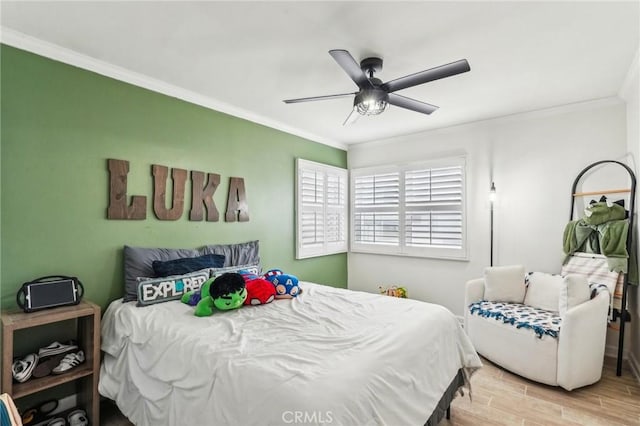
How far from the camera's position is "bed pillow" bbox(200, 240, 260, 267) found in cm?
311

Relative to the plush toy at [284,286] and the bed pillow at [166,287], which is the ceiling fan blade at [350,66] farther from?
the bed pillow at [166,287]

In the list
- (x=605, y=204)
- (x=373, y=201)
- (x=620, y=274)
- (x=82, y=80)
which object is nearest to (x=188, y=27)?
(x=82, y=80)

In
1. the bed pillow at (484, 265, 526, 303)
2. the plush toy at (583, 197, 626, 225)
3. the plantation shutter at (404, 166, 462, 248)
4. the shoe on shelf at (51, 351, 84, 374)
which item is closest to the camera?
the shoe on shelf at (51, 351, 84, 374)

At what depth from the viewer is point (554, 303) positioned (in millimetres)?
3068

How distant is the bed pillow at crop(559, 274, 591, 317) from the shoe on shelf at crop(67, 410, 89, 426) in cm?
368

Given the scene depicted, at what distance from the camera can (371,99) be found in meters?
2.26

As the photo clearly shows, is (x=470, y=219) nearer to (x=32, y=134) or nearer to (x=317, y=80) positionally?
(x=317, y=80)

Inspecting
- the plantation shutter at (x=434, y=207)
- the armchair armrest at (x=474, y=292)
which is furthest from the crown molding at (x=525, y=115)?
the armchair armrest at (x=474, y=292)

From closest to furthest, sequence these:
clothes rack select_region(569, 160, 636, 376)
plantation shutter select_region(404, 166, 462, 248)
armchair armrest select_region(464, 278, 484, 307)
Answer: clothes rack select_region(569, 160, 636, 376) < armchair armrest select_region(464, 278, 484, 307) < plantation shutter select_region(404, 166, 462, 248)

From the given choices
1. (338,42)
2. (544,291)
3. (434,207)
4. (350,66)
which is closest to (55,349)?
(350,66)

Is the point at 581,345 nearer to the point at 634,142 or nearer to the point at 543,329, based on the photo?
the point at 543,329

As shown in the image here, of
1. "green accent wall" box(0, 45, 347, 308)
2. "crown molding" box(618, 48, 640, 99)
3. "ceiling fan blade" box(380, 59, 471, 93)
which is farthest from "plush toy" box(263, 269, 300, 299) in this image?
"crown molding" box(618, 48, 640, 99)

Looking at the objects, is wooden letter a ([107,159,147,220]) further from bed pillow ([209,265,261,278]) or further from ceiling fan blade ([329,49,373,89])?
ceiling fan blade ([329,49,373,89])

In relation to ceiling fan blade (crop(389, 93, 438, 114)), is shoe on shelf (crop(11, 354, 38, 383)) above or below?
below
